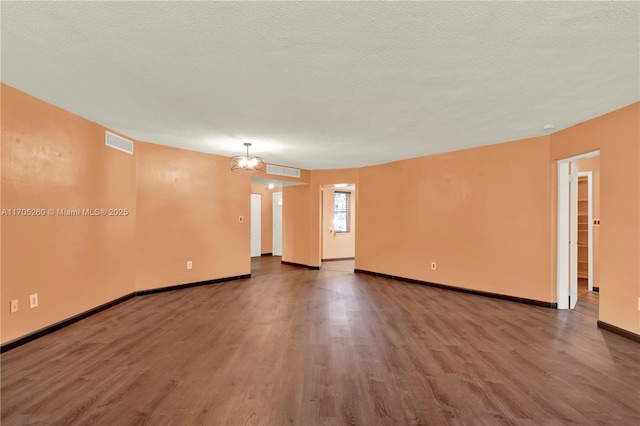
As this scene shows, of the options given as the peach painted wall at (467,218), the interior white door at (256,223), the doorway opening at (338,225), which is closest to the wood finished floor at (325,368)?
the peach painted wall at (467,218)

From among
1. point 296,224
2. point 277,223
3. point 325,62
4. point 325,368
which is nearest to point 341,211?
point 296,224

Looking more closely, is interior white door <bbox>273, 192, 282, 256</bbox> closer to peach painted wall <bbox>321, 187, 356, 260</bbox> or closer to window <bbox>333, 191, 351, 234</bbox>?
peach painted wall <bbox>321, 187, 356, 260</bbox>

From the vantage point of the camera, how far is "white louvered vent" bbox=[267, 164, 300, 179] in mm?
6652

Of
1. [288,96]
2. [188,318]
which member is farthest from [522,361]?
[188,318]

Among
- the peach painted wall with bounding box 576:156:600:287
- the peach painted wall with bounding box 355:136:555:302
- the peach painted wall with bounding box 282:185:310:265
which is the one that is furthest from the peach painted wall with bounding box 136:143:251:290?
the peach painted wall with bounding box 576:156:600:287

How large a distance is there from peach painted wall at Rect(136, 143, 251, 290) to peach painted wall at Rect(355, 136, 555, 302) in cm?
301

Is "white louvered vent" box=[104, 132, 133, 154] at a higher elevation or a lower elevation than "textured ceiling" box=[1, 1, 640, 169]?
lower

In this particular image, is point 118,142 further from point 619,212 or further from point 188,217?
point 619,212

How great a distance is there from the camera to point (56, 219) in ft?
10.9

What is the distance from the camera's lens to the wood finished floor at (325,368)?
76.6 inches

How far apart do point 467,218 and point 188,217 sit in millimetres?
5099

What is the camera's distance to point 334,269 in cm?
747

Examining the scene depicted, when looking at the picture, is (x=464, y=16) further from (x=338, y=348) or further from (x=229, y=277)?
(x=229, y=277)

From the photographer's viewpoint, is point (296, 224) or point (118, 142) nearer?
point (118, 142)
